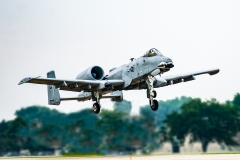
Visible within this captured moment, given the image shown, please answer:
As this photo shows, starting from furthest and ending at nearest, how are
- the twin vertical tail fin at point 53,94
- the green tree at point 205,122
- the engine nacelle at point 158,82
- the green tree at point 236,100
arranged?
1. the green tree at point 236,100
2. the green tree at point 205,122
3. the twin vertical tail fin at point 53,94
4. the engine nacelle at point 158,82

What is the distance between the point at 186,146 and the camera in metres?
54.9

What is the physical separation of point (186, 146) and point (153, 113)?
347cm

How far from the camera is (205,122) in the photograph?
56.7 meters

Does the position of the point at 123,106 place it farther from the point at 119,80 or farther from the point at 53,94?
the point at 53,94

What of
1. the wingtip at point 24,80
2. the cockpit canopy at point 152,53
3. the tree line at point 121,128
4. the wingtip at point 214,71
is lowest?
the tree line at point 121,128

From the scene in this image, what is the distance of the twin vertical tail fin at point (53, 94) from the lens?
180 feet

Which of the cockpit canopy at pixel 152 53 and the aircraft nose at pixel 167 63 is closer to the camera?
the aircraft nose at pixel 167 63

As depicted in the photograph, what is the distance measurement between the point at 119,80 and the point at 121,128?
142 inches

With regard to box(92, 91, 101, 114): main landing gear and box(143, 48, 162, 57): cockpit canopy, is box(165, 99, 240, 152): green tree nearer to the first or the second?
box(92, 91, 101, 114): main landing gear

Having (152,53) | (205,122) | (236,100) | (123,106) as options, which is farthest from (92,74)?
(236,100)

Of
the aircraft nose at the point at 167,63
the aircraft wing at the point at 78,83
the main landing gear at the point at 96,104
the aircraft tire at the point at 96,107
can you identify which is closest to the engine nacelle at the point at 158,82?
the aircraft wing at the point at 78,83

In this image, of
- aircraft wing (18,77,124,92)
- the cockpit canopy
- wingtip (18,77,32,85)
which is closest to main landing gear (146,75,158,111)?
the cockpit canopy

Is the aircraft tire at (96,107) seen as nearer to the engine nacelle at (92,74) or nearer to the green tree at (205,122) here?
the engine nacelle at (92,74)

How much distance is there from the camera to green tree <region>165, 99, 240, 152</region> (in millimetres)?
55688
